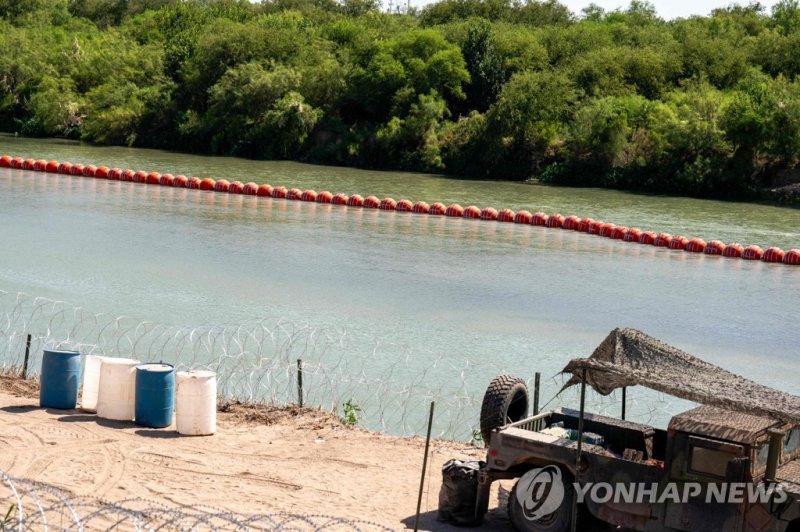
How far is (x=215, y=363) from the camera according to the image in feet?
63.3

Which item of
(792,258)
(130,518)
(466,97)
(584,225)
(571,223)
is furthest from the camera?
(466,97)

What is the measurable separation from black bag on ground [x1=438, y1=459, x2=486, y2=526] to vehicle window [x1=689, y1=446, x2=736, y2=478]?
2477mm

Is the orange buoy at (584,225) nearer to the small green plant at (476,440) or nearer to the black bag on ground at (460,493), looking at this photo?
the small green plant at (476,440)

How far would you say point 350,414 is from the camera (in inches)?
661

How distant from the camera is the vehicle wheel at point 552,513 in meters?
11.4

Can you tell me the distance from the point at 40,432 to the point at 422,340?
929cm

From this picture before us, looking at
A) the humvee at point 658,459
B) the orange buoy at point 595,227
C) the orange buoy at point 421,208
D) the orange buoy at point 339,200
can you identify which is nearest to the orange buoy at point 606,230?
the orange buoy at point 595,227

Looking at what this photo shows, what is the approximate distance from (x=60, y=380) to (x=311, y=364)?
4.27 m

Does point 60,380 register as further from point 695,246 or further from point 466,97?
point 466,97

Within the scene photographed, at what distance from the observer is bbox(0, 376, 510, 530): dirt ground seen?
1277cm

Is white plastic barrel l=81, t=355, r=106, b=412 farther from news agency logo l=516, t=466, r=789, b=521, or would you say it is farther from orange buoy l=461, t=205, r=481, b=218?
orange buoy l=461, t=205, r=481, b=218

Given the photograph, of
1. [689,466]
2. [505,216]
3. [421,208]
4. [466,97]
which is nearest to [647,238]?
[505,216]

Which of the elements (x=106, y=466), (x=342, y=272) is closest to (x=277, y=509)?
(x=106, y=466)

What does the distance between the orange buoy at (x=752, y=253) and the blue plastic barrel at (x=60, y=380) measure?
26931 mm
